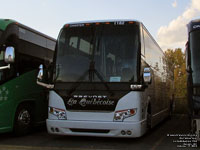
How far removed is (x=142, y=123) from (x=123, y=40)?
90.3 inches

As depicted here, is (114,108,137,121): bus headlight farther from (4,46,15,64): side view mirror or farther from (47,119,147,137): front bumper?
(4,46,15,64): side view mirror

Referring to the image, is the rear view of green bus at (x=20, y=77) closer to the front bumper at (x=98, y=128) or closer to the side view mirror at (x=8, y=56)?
the side view mirror at (x=8, y=56)

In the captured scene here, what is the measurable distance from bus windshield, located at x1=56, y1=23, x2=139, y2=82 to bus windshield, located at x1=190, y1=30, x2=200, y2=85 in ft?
4.84

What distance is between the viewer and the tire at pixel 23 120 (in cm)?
905

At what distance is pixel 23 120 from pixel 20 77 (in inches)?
55.0

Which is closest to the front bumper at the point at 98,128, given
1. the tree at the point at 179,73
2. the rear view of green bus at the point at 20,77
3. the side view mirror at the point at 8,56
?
the rear view of green bus at the point at 20,77

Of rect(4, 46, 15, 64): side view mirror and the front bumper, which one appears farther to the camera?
rect(4, 46, 15, 64): side view mirror

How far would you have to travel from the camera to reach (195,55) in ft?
25.5

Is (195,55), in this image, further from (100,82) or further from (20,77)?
(20,77)

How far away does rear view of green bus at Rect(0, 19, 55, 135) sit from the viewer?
8352 mm

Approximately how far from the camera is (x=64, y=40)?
27.8 ft

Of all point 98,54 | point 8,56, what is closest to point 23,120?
point 8,56

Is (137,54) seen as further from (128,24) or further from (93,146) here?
(93,146)

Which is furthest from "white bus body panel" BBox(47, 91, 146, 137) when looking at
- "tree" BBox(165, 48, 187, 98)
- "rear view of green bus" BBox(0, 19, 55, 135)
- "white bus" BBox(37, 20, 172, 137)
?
"tree" BBox(165, 48, 187, 98)
